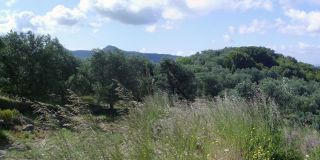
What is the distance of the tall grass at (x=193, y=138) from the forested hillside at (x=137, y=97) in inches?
0.8

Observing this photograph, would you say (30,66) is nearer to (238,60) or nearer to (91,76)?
(91,76)

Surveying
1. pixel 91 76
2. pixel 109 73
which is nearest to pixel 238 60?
pixel 109 73

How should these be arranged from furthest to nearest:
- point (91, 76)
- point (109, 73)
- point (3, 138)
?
1. point (91, 76)
2. point (109, 73)
3. point (3, 138)

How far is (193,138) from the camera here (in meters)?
4.88

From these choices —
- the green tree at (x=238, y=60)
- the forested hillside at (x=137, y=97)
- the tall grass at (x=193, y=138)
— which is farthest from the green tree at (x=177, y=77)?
the green tree at (x=238, y=60)

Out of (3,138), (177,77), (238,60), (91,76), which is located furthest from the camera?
(238,60)

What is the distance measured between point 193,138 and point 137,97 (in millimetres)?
8459

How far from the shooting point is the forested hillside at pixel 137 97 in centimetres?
490

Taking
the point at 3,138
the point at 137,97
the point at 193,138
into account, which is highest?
the point at 193,138

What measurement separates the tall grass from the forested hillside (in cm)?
2

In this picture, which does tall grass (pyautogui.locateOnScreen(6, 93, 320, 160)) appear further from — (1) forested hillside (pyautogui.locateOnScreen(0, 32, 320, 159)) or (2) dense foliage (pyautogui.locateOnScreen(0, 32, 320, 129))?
(2) dense foliage (pyautogui.locateOnScreen(0, 32, 320, 129))

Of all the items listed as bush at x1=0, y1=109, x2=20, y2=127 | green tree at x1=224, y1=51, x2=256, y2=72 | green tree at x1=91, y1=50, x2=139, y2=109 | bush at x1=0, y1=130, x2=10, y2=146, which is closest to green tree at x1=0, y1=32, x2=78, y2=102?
green tree at x1=91, y1=50, x2=139, y2=109

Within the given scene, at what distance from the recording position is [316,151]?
6.86 meters

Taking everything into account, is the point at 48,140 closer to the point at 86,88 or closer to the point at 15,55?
the point at 15,55
